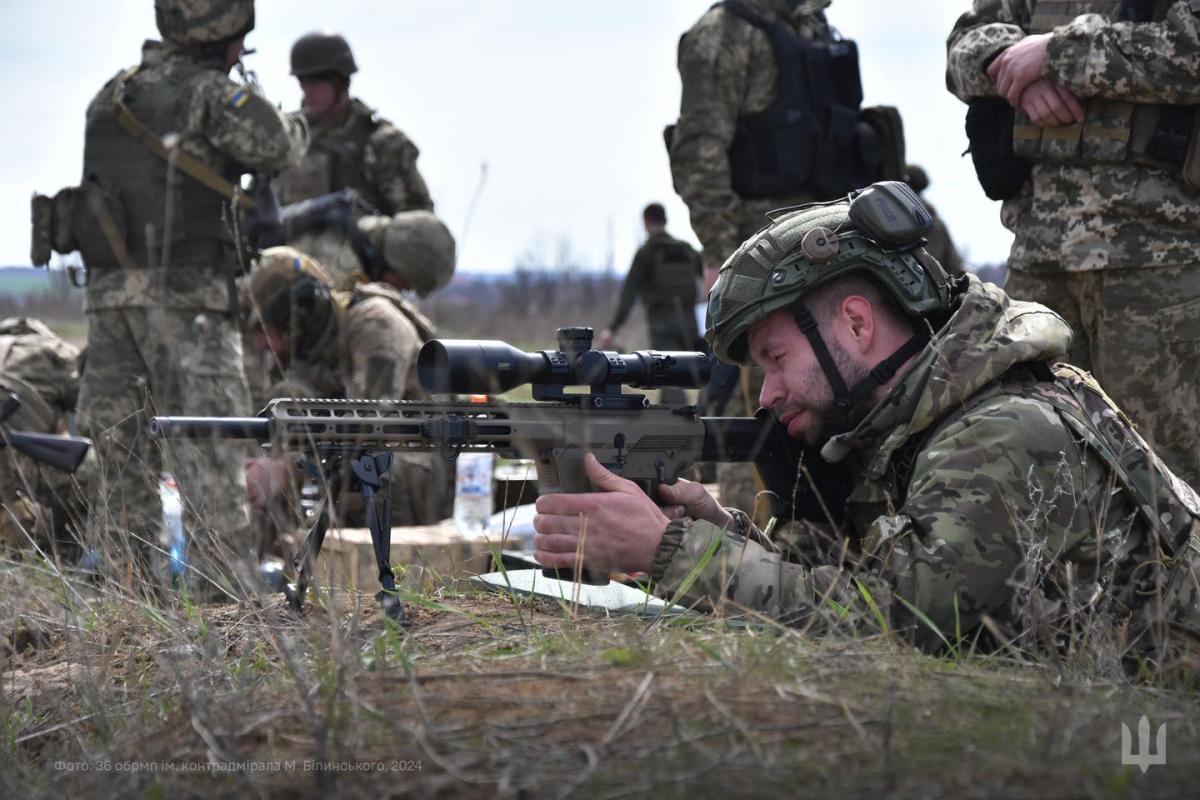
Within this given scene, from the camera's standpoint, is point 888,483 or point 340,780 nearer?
point 340,780

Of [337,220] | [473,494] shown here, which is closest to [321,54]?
[337,220]

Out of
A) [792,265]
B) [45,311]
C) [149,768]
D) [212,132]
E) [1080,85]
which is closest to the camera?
[149,768]

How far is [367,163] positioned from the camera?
10.6 metres

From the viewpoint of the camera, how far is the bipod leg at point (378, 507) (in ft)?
11.7

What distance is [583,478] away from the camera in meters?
3.72

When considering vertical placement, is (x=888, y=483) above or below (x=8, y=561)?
above

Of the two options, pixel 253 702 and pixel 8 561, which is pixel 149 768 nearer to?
pixel 253 702

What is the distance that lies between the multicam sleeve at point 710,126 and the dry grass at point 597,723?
4467mm

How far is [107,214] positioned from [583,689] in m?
5.30

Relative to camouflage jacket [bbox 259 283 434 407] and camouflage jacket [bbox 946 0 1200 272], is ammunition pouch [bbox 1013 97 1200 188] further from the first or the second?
camouflage jacket [bbox 259 283 434 407]

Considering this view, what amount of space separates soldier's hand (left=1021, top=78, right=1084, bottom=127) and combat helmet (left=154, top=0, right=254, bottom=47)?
13.3 ft

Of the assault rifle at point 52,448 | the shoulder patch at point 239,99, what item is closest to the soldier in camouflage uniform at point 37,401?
the assault rifle at point 52,448

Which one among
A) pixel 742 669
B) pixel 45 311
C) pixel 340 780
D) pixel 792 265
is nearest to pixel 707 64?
pixel 792 265

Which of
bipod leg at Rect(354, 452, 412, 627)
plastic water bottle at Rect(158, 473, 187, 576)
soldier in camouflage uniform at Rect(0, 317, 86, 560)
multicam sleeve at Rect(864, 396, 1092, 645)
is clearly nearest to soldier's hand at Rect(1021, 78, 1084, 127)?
multicam sleeve at Rect(864, 396, 1092, 645)
